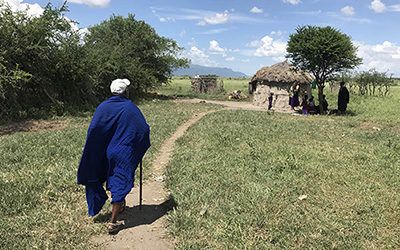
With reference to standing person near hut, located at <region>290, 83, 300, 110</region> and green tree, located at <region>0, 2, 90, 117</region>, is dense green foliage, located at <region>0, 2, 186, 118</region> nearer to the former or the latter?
green tree, located at <region>0, 2, 90, 117</region>

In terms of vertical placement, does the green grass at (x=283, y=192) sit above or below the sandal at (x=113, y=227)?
above

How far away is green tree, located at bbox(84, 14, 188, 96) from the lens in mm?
27688

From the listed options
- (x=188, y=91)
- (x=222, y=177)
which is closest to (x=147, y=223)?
(x=222, y=177)

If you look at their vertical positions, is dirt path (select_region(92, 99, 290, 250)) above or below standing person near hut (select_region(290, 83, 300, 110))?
below

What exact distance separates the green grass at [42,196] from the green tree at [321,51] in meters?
14.3

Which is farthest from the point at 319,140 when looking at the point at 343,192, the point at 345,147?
the point at 343,192

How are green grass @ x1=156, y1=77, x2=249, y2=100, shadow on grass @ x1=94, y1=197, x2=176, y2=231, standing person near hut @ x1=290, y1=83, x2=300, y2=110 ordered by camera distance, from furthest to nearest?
green grass @ x1=156, y1=77, x2=249, y2=100
standing person near hut @ x1=290, y1=83, x2=300, y2=110
shadow on grass @ x1=94, y1=197, x2=176, y2=231

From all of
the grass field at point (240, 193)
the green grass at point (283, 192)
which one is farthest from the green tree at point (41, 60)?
the green grass at point (283, 192)

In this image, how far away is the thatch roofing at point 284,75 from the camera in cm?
2580

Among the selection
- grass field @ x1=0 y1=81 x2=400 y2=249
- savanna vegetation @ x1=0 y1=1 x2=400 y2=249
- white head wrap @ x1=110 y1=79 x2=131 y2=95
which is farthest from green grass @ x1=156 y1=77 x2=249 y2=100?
white head wrap @ x1=110 y1=79 x2=131 y2=95

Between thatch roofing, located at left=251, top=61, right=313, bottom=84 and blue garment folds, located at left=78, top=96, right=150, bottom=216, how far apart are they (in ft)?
67.7

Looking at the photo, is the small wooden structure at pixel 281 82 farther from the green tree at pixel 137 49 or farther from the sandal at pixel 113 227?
the sandal at pixel 113 227

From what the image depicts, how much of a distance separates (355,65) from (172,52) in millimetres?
15142

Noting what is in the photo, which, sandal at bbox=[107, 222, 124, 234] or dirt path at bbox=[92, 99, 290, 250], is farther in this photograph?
sandal at bbox=[107, 222, 124, 234]
